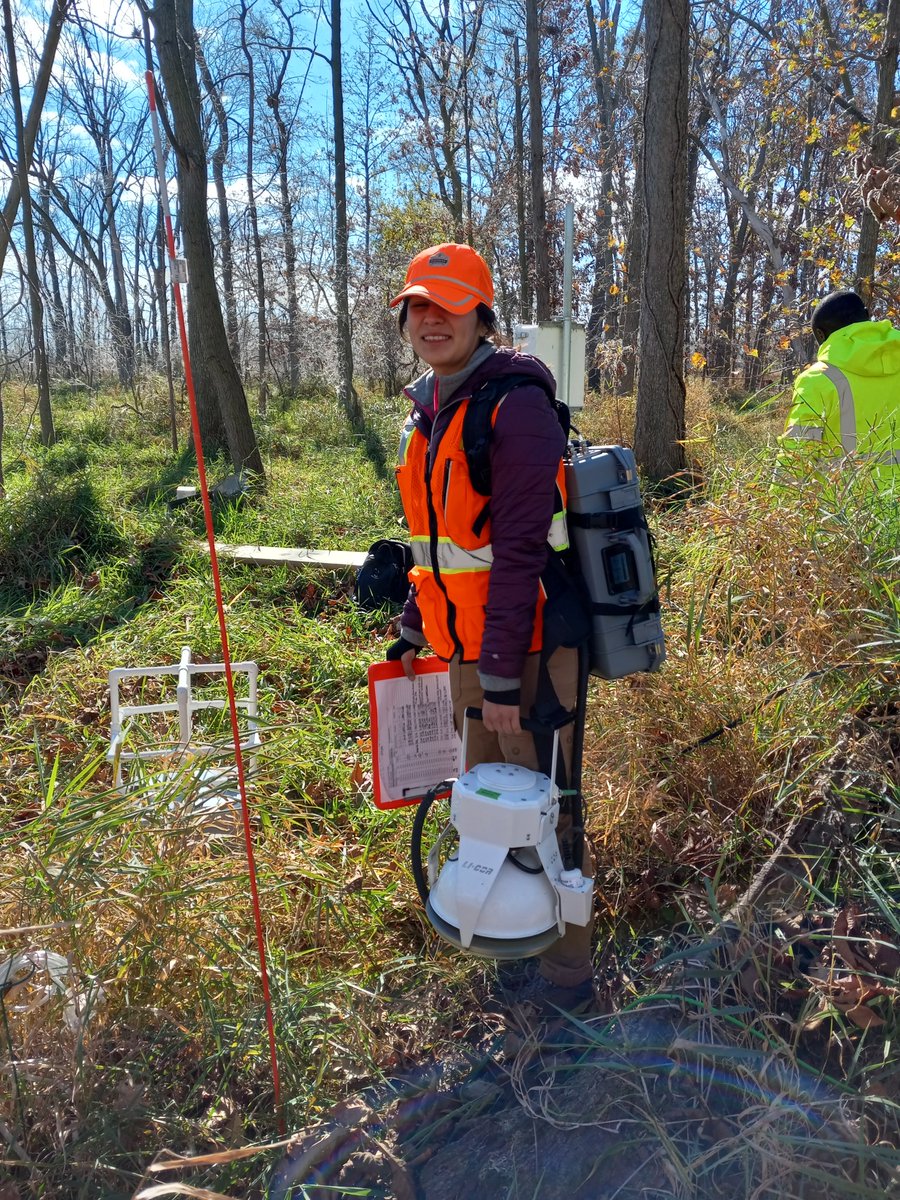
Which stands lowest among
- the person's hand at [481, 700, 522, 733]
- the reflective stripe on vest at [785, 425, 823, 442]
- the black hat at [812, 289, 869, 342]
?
the person's hand at [481, 700, 522, 733]

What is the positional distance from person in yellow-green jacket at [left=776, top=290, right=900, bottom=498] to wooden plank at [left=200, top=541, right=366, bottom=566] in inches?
128

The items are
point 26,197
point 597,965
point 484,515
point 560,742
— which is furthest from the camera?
point 26,197

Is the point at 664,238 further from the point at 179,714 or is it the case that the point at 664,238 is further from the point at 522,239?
the point at 522,239

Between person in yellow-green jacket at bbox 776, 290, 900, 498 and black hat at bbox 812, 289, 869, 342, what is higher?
black hat at bbox 812, 289, 869, 342

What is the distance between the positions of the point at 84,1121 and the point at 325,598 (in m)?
4.02

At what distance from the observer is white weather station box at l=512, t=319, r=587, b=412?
16.1ft

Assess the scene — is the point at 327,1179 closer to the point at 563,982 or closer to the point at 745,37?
the point at 563,982

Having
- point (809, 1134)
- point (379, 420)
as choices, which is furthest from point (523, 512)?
point (379, 420)

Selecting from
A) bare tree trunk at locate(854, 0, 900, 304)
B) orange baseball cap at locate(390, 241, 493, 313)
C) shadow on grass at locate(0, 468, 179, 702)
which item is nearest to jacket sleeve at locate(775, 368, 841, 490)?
orange baseball cap at locate(390, 241, 493, 313)

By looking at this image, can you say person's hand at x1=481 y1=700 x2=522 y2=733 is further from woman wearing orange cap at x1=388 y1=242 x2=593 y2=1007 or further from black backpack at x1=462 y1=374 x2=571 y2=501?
black backpack at x1=462 y1=374 x2=571 y2=501

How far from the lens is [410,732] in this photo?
261cm

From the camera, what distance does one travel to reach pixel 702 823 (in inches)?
101

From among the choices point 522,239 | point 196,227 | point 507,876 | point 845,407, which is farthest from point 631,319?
point 507,876

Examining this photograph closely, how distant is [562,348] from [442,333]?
3113 millimetres
